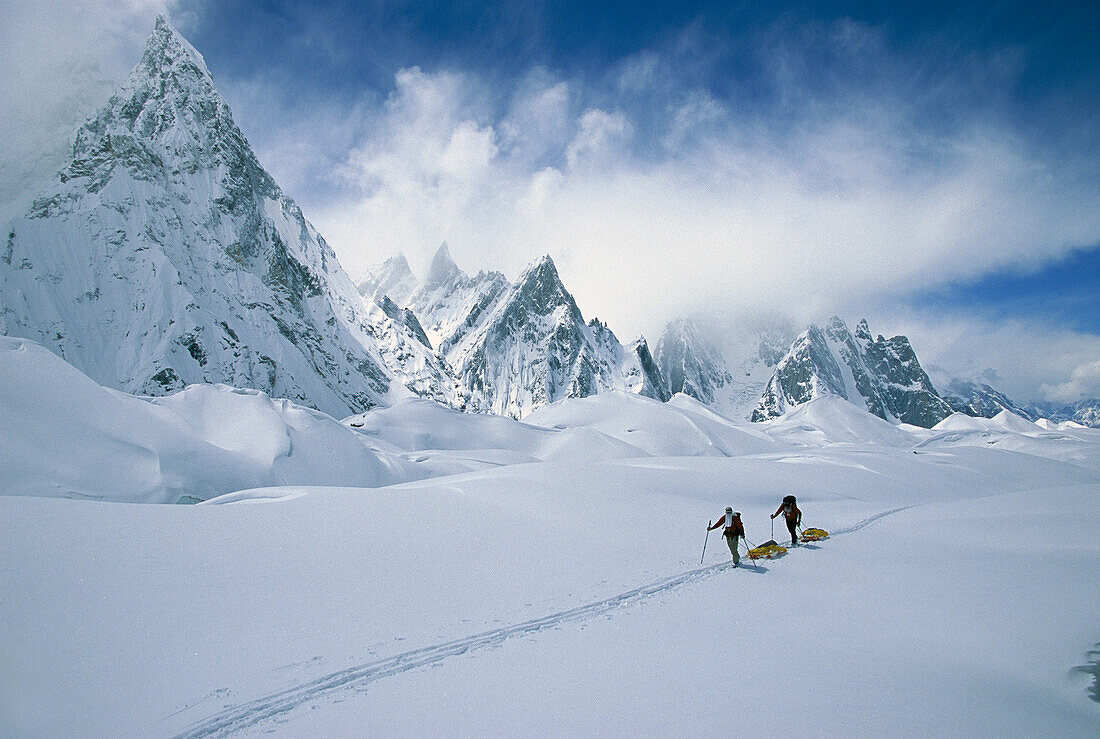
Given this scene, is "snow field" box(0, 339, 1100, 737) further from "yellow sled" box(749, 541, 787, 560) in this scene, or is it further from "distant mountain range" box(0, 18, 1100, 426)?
"distant mountain range" box(0, 18, 1100, 426)

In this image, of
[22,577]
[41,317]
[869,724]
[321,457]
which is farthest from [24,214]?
[869,724]

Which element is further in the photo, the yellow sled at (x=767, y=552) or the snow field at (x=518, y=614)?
the yellow sled at (x=767, y=552)

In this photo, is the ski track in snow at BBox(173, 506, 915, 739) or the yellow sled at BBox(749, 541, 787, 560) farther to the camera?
the yellow sled at BBox(749, 541, 787, 560)

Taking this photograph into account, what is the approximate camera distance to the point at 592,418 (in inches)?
3669

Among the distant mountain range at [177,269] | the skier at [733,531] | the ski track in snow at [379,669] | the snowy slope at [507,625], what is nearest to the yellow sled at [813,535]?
the snowy slope at [507,625]

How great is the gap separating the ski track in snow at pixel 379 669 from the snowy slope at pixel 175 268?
107 meters

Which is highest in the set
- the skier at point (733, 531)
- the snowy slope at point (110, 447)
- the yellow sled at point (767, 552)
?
the snowy slope at point (110, 447)

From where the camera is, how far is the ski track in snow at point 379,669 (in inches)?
208

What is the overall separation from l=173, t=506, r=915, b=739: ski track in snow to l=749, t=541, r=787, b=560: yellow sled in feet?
9.86

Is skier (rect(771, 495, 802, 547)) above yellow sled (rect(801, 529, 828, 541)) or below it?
above

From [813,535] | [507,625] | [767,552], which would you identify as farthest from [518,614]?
[813,535]

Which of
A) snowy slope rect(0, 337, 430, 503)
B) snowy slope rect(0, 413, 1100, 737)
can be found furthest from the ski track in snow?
snowy slope rect(0, 337, 430, 503)

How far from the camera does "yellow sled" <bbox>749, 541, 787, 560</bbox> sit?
11141 mm

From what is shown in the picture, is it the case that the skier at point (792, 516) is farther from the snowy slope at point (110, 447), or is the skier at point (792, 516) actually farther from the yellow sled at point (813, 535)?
the snowy slope at point (110, 447)
